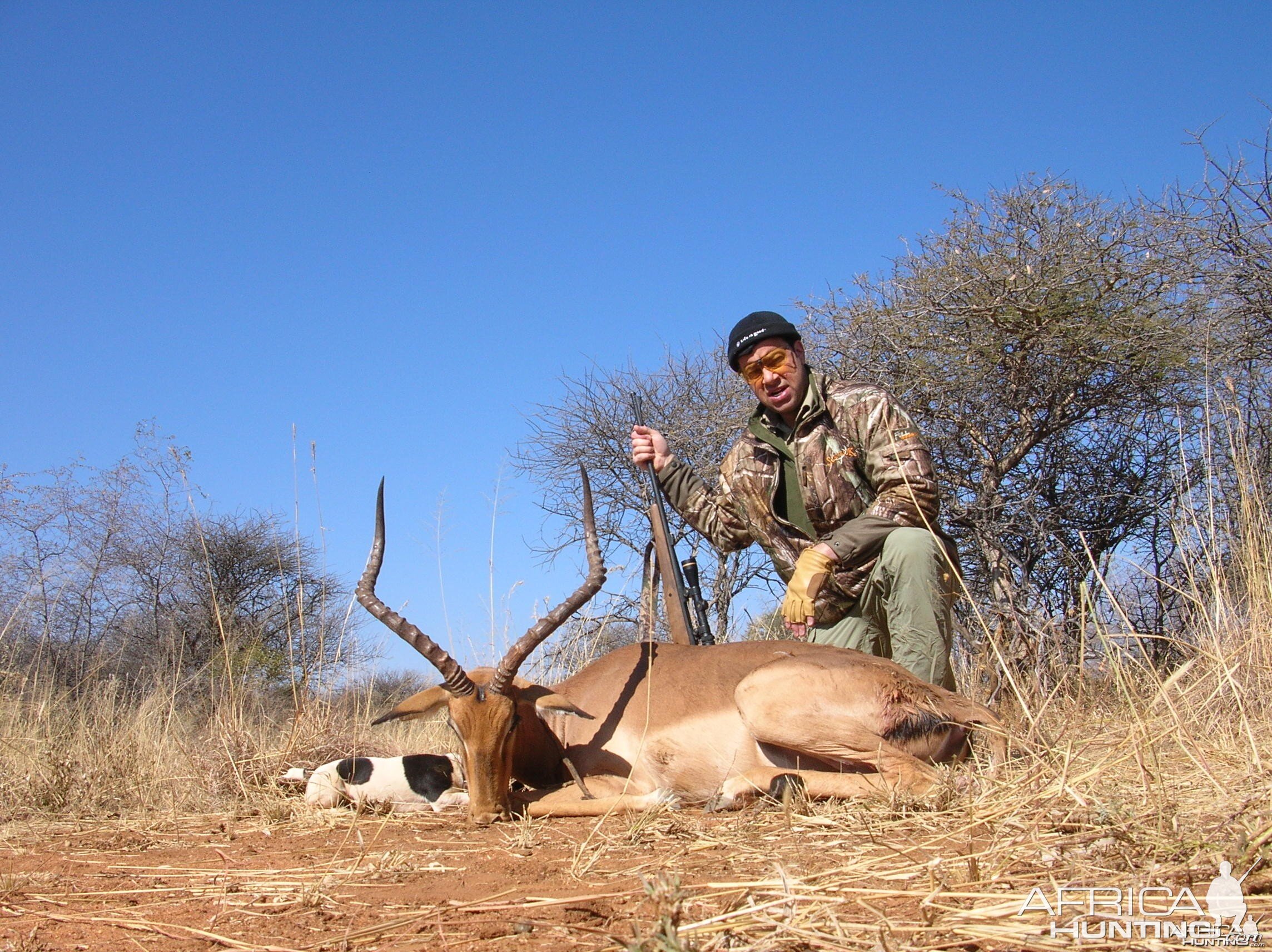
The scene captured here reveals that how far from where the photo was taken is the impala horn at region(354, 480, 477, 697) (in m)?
4.32

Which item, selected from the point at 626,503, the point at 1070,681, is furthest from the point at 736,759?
the point at 626,503

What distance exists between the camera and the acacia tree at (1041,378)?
775 cm

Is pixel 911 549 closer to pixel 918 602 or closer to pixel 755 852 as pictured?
pixel 918 602

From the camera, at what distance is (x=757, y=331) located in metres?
5.33

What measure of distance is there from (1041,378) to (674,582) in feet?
13.3

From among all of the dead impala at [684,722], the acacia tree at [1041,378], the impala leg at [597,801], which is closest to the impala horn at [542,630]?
the dead impala at [684,722]

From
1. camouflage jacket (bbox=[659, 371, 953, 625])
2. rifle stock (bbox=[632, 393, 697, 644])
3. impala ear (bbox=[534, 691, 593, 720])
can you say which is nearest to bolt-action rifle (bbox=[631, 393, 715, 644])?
rifle stock (bbox=[632, 393, 697, 644])

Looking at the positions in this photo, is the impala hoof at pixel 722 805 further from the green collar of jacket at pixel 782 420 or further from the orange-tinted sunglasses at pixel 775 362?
the orange-tinted sunglasses at pixel 775 362

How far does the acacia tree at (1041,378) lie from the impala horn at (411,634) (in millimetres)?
4642

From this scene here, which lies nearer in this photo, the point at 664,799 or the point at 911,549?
the point at 664,799

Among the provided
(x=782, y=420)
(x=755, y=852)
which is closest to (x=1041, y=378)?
(x=782, y=420)

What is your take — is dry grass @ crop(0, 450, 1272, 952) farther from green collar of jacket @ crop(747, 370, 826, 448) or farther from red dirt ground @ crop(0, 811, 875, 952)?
green collar of jacket @ crop(747, 370, 826, 448)

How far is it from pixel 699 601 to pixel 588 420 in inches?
252

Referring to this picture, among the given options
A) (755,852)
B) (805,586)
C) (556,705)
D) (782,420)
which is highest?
(782,420)
